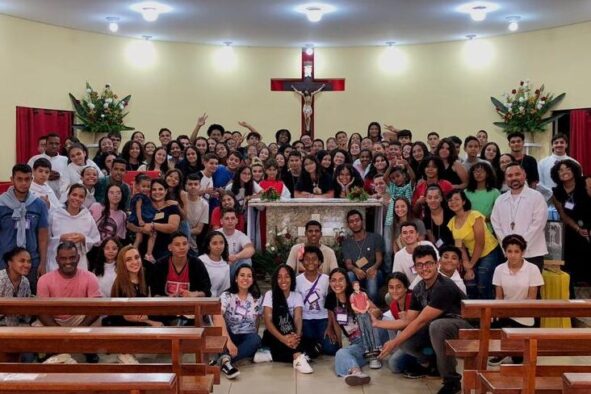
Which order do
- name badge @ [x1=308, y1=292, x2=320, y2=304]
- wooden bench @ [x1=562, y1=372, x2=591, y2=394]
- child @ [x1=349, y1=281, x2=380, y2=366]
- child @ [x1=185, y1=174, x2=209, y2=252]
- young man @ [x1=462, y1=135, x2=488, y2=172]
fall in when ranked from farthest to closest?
young man @ [x1=462, y1=135, x2=488, y2=172], child @ [x1=185, y1=174, x2=209, y2=252], name badge @ [x1=308, y1=292, x2=320, y2=304], child @ [x1=349, y1=281, x2=380, y2=366], wooden bench @ [x1=562, y1=372, x2=591, y2=394]

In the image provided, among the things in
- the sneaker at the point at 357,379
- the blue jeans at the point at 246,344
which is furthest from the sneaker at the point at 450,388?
the blue jeans at the point at 246,344

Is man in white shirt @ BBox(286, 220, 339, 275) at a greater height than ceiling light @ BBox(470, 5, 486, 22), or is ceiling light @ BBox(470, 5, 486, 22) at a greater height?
ceiling light @ BBox(470, 5, 486, 22)

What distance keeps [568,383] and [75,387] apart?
167 cm

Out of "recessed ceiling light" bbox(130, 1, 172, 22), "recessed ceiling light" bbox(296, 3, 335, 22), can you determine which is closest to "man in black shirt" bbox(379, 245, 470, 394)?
"recessed ceiling light" bbox(296, 3, 335, 22)

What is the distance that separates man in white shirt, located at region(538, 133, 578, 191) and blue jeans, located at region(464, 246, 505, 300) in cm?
149

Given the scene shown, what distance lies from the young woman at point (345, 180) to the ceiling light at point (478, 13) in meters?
3.57

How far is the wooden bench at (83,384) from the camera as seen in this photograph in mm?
2223

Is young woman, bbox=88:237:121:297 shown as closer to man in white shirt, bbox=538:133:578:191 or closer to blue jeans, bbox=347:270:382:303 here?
blue jeans, bbox=347:270:382:303

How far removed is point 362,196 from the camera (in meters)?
6.74

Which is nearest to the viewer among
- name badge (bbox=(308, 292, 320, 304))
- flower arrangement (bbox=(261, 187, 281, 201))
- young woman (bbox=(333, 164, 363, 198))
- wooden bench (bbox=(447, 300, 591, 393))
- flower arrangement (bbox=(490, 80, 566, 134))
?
wooden bench (bbox=(447, 300, 591, 393))

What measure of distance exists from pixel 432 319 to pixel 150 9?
6509 millimetres

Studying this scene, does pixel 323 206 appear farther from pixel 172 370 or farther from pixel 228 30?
pixel 228 30

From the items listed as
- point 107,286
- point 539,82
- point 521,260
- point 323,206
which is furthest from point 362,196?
point 539,82

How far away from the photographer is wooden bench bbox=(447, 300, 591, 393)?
11.9 feet
